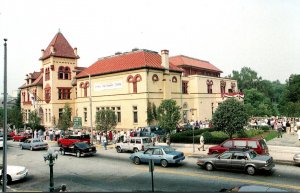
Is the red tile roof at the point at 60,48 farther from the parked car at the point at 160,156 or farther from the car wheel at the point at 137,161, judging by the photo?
the parked car at the point at 160,156

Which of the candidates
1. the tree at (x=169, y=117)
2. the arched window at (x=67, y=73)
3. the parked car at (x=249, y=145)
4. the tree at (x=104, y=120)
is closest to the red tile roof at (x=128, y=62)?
the arched window at (x=67, y=73)

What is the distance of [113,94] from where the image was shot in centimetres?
4588

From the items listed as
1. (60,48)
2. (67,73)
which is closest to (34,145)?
(67,73)

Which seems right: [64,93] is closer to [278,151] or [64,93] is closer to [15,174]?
[15,174]

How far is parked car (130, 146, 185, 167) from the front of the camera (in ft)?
66.6

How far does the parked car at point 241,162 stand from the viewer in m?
17.2

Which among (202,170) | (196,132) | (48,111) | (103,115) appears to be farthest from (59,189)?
(48,111)

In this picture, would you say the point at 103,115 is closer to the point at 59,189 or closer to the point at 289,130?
the point at 59,189

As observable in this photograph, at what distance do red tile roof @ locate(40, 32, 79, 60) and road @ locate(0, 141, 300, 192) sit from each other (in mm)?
34515

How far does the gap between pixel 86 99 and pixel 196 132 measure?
72.9ft

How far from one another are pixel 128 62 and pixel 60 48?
17105 mm

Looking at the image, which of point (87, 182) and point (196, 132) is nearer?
point (87, 182)

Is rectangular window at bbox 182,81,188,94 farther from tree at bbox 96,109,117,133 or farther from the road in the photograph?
the road

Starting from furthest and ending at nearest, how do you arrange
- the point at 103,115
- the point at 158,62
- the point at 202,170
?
1. the point at 158,62
2. the point at 103,115
3. the point at 202,170
